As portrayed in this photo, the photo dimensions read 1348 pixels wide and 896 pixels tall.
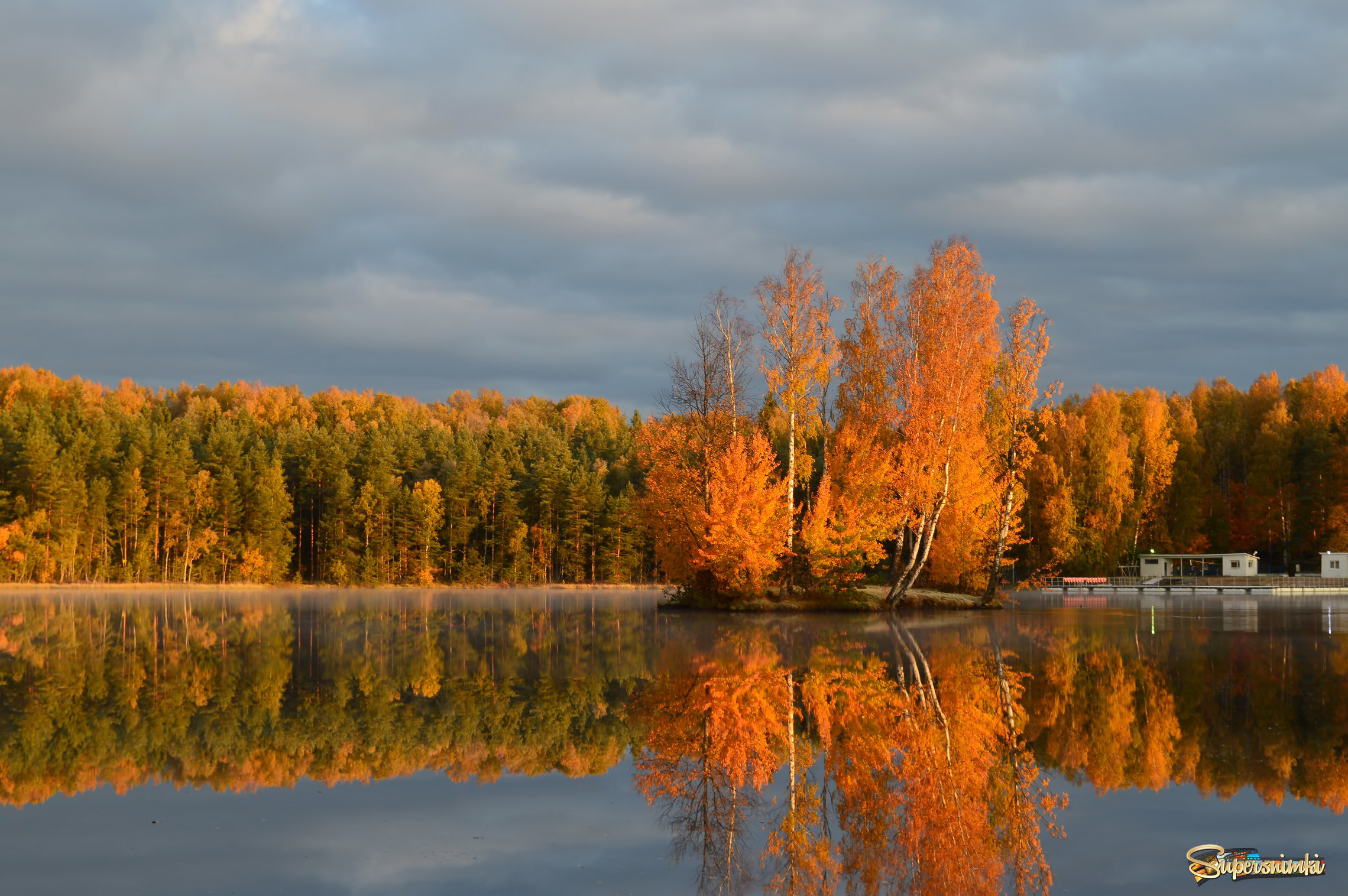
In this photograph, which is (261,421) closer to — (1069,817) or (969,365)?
(969,365)

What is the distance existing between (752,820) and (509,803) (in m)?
2.46

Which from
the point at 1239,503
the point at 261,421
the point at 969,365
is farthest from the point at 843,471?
the point at 261,421

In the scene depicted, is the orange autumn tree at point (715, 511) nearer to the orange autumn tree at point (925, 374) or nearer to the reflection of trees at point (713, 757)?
the orange autumn tree at point (925, 374)

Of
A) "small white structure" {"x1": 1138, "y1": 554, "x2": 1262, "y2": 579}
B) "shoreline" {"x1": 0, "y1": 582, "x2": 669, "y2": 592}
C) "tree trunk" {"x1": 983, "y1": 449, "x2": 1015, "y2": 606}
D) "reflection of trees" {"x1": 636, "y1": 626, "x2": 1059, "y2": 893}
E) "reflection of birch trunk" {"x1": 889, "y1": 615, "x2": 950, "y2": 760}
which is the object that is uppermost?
"tree trunk" {"x1": 983, "y1": 449, "x2": 1015, "y2": 606}

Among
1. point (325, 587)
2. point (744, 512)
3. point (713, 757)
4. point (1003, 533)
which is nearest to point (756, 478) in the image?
point (744, 512)

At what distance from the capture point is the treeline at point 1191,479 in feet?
248

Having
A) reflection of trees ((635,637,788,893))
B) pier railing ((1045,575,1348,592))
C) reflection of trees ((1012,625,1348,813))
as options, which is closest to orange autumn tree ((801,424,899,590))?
reflection of trees ((1012,625,1348,813))

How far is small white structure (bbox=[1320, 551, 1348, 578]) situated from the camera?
71750 mm

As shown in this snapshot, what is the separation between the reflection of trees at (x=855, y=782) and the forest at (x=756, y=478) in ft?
70.0

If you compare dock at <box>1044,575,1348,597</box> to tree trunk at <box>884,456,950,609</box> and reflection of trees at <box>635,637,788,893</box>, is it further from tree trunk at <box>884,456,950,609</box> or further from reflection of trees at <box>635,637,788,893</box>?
reflection of trees at <box>635,637,788,893</box>

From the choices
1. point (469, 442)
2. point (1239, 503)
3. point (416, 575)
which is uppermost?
point (469, 442)

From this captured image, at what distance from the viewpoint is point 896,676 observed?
18.8 metres

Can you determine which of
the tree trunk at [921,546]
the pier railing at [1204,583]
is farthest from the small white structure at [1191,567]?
the tree trunk at [921,546]

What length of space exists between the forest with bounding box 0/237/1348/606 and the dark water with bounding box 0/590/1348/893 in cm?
1594
